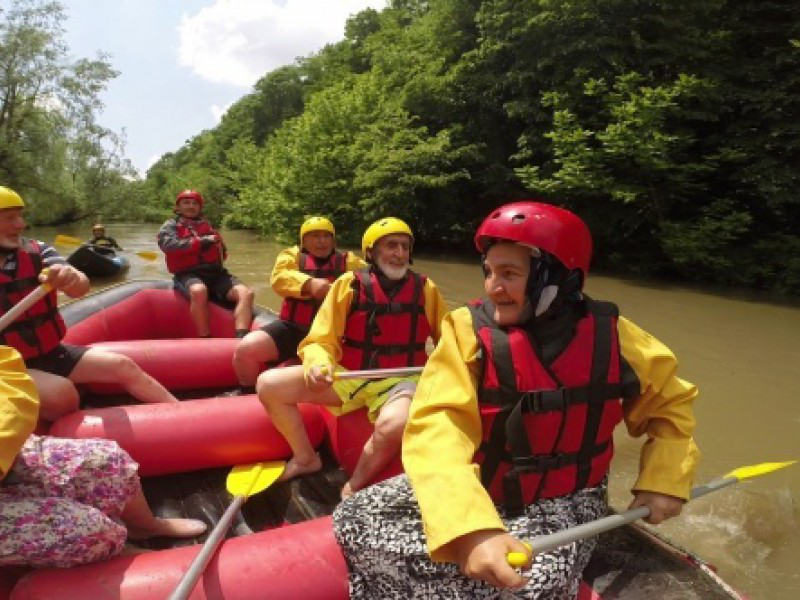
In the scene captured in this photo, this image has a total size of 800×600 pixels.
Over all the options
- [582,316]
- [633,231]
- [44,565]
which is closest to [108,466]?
[44,565]

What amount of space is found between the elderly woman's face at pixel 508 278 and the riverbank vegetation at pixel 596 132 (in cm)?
930

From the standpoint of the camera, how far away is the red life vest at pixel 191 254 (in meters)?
4.80

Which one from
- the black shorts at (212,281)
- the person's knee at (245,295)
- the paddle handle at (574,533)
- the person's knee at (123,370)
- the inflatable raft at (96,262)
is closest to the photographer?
the paddle handle at (574,533)

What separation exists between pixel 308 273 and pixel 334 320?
1.28 m

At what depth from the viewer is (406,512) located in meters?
1.43

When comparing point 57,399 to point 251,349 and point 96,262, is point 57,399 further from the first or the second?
point 96,262

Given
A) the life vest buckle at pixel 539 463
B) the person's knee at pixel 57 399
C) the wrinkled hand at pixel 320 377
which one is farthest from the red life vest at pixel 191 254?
the life vest buckle at pixel 539 463

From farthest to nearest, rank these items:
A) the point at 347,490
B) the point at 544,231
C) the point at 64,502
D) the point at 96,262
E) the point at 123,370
→ the point at 96,262 → the point at 123,370 → the point at 347,490 → the point at 64,502 → the point at 544,231

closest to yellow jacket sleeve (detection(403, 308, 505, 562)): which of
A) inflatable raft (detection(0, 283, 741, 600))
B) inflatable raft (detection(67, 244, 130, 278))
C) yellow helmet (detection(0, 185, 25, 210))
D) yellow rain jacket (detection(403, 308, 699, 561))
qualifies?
yellow rain jacket (detection(403, 308, 699, 561))

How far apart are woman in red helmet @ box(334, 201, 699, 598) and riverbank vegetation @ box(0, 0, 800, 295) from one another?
922 cm

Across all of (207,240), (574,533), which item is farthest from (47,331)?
(574,533)

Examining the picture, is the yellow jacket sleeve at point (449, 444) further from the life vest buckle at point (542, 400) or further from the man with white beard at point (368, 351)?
the man with white beard at point (368, 351)

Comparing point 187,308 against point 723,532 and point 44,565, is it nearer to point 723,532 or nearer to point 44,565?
point 44,565

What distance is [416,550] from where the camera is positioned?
1.31 m
